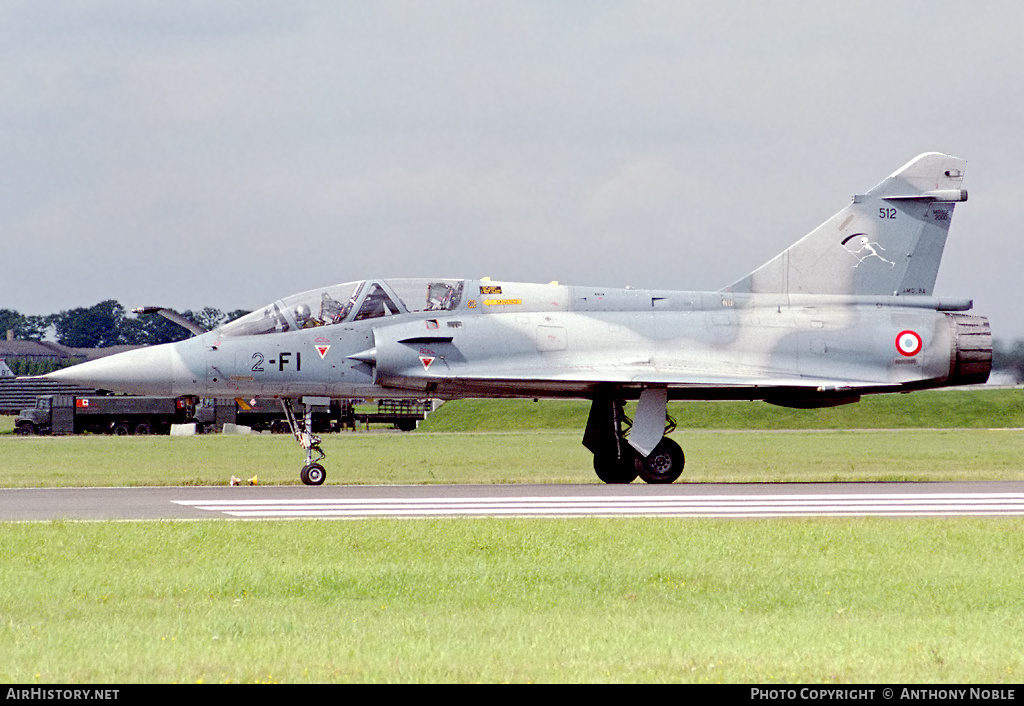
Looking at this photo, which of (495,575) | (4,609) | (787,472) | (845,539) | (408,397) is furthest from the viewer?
(787,472)

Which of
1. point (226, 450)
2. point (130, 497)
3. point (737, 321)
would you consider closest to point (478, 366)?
point (737, 321)

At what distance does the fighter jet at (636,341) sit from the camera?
18359mm

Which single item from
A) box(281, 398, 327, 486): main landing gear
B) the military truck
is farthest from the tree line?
box(281, 398, 327, 486): main landing gear

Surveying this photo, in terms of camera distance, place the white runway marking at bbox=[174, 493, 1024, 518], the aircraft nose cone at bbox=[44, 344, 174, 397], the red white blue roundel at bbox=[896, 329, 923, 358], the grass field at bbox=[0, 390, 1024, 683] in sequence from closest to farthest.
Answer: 1. the grass field at bbox=[0, 390, 1024, 683]
2. the white runway marking at bbox=[174, 493, 1024, 518]
3. the aircraft nose cone at bbox=[44, 344, 174, 397]
4. the red white blue roundel at bbox=[896, 329, 923, 358]

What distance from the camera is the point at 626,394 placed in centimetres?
1925

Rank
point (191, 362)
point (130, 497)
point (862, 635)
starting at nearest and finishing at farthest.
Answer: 1. point (862, 635)
2. point (130, 497)
3. point (191, 362)

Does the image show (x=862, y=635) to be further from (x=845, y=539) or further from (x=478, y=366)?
(x=478, y=366)

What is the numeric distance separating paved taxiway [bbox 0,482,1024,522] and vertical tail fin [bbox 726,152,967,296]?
156 inches

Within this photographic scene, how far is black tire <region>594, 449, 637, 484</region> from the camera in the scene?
62.0ft

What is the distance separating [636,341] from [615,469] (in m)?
1.99

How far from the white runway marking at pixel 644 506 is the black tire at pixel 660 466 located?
3.08m

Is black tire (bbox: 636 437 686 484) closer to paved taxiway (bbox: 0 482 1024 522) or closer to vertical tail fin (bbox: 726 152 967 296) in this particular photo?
paved taxiway (bbox: 0 482 1024 522)

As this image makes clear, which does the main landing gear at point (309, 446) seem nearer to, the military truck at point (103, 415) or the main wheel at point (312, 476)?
the main wheel at point (312, 476)

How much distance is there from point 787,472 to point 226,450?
16637mm
